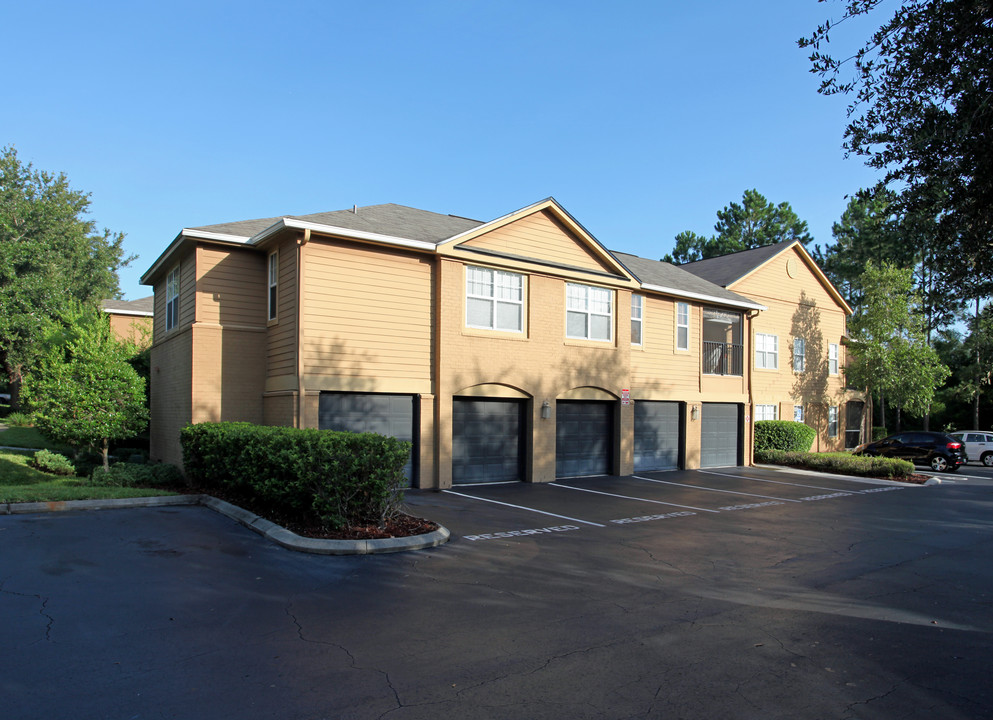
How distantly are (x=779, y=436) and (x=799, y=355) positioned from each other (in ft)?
14.9

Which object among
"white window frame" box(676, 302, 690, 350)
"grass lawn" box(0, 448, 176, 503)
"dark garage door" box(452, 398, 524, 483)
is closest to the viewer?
"grass lawn" box(0, 448, 176, 503)

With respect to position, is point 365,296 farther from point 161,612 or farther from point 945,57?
point 945,57

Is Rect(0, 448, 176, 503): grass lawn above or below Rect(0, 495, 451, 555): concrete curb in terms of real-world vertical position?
above

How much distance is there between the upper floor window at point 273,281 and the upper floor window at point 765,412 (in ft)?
62.2

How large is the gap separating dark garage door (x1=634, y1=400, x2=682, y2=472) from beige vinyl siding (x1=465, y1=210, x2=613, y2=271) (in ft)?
17.4

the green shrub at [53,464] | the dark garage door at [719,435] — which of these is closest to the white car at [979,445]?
the dark garage door at [719,435]

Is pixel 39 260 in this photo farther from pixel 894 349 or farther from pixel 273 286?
pixel 894 349

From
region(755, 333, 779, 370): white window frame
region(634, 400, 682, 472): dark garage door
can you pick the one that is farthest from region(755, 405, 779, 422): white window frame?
region(634, 400, 682, 472): dark garage door

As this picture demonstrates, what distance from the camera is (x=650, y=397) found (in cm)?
2136

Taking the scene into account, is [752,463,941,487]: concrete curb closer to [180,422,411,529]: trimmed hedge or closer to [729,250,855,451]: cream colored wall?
[729,250,855,451]: cream colored wall

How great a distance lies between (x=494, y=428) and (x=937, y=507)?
34.9ft

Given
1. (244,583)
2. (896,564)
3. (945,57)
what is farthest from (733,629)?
(945,57)

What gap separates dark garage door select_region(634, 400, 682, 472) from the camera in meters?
21.4

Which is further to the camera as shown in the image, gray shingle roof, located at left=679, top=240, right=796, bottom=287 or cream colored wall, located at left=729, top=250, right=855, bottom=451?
gray shingle roof, located at left=679, top=240, right=796, bottom=287
